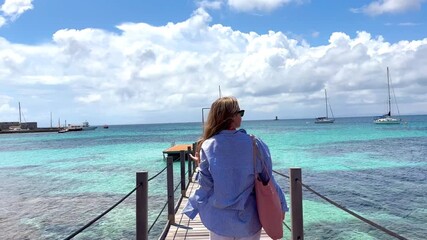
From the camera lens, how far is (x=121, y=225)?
1101 centimetres

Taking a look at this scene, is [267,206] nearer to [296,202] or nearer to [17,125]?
[296,202]

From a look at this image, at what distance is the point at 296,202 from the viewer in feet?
13.2

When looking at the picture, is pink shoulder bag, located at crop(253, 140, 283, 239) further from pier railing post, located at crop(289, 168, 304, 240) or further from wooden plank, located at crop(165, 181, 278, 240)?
wooden plank, located at crop(165, 181, 278, 240)

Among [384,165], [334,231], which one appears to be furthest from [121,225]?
[384,165]

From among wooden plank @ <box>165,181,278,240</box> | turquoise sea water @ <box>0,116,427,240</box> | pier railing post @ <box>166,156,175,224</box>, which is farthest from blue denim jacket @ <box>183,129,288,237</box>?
turquoise sea water @ <box>0,116,427,240</box>

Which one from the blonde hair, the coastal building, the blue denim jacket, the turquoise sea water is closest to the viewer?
the blue denim jacket

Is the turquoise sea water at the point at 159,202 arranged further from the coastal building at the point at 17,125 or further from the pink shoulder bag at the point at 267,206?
the coastal building at the point at 17,125

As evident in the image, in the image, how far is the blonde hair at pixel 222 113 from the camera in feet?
9.02

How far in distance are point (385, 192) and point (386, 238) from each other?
653 centimetres

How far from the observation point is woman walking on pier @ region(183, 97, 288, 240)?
104 inches

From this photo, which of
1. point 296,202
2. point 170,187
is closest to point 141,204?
point 296,202

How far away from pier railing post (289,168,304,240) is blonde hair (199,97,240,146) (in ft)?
4.95

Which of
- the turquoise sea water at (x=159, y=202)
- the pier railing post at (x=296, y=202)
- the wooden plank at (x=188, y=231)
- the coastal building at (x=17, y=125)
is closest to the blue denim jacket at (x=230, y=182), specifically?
the pier railing post at (x=296, y=202)

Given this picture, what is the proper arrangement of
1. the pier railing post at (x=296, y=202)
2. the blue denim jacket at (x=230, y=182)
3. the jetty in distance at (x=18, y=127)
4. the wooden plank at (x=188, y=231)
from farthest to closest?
the jetty in distance at (x=18, y=127) → the wooden plank at (x=188, y=231) → the pier railing post at (x=296, y=202) → the blue denim jacket at (x=230, y=182)
